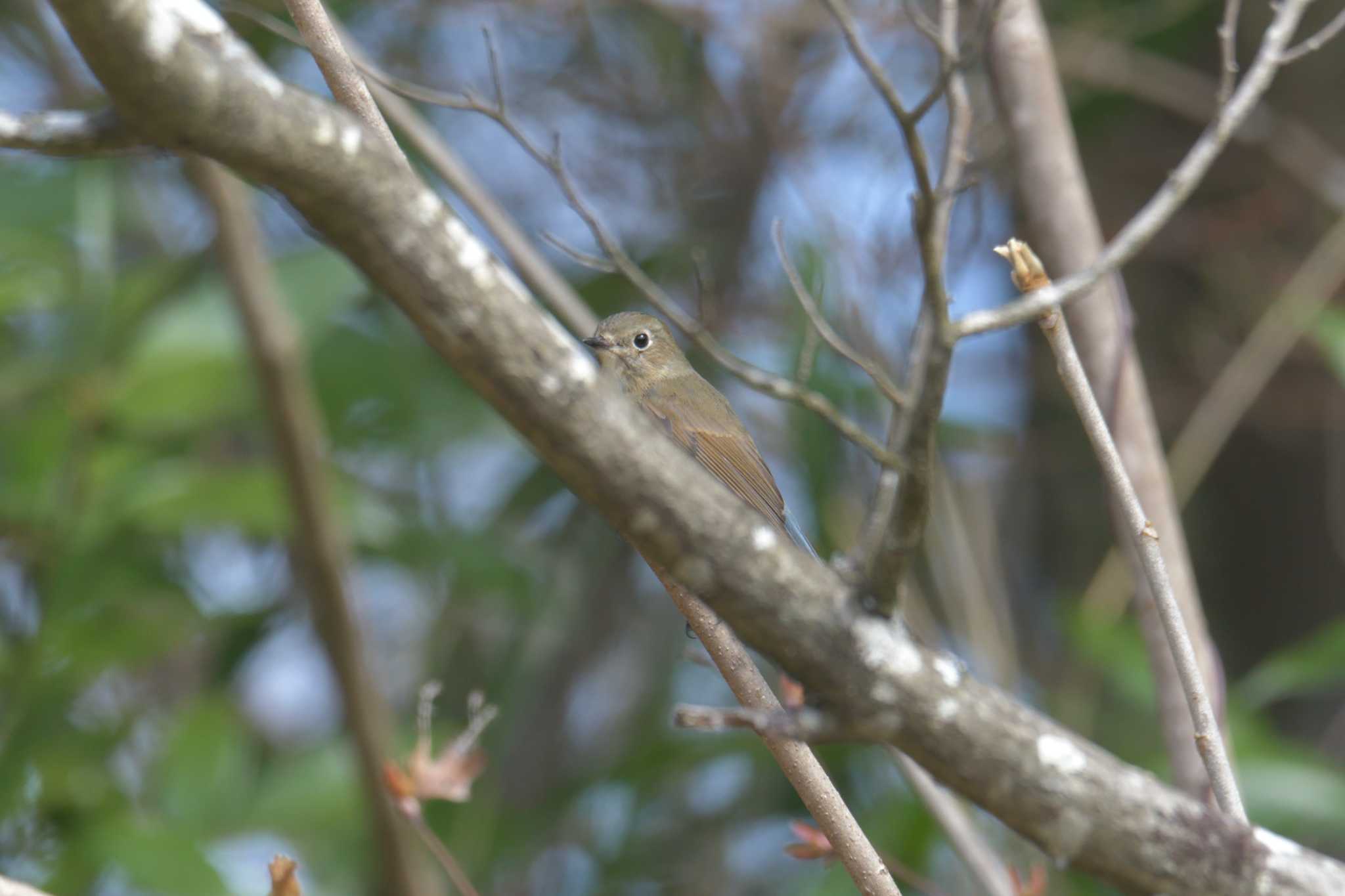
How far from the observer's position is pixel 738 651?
94.7 inches

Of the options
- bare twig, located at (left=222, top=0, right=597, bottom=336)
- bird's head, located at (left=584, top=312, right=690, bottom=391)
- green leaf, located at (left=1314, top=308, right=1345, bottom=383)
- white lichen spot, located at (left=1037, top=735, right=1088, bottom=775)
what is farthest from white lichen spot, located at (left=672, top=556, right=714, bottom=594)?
green leaf, located at (left=1314, top=308, right=1345, bottom=383)

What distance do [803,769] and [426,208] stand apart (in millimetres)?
1323

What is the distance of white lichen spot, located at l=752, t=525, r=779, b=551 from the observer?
4.23 ft

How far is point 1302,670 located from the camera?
171 inches

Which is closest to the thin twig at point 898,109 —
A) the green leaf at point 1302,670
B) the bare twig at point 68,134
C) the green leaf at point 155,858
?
the bare twig at point 68,134

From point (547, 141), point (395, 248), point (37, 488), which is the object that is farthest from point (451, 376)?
point (395, 248)

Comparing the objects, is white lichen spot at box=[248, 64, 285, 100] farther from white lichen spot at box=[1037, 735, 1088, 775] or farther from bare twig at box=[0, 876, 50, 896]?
bare twig at box=[0, 876, 50, 896]

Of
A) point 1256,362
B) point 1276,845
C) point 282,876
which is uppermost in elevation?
point 1256,362

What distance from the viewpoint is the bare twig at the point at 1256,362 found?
4.49 m

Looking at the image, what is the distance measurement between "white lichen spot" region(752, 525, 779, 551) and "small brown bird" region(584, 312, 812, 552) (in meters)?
2.94

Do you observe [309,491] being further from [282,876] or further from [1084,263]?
[1084,263]

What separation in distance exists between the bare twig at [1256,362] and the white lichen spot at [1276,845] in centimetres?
309

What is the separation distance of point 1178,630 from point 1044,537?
178 inches

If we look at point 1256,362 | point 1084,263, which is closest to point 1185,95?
point 1256,362
